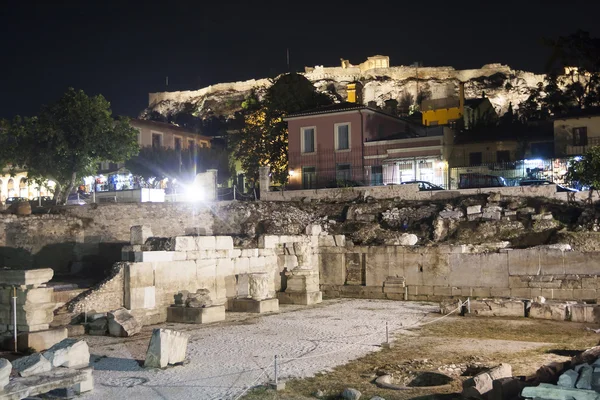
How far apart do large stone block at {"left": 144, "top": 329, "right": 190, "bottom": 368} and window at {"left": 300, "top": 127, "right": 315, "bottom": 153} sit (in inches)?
1107

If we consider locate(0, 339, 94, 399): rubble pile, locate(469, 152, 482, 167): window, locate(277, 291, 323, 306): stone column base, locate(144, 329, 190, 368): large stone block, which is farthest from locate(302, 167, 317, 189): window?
locate(0, 339, 94, 399): rubble pile

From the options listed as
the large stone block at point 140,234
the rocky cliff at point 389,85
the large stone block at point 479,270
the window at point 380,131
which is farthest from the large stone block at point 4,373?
the rocky cliff at point 389,85

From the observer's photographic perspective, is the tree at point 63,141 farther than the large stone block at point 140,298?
Yes

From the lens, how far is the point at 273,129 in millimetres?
42719

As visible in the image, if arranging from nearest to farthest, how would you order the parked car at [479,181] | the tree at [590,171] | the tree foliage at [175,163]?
the tree at [590,171], the parked car at [479,181], the tree foliage at [175,163]

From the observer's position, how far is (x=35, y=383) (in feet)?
28.3

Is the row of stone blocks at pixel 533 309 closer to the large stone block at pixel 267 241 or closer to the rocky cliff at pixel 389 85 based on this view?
the large stone block at pixel 267 241

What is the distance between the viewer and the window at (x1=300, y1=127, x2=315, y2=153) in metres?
38.8

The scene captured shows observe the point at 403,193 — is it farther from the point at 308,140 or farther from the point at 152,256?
the point at 152,256

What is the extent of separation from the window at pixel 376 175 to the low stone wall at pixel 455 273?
13.1 meters

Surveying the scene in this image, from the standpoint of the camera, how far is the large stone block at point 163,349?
11.0 metres

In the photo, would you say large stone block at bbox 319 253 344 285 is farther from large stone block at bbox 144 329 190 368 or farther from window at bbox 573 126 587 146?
window at bbox 573 126 587 146

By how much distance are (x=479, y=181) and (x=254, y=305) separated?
17.2 m

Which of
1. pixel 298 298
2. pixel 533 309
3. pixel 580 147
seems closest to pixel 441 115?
pixel 580 147
